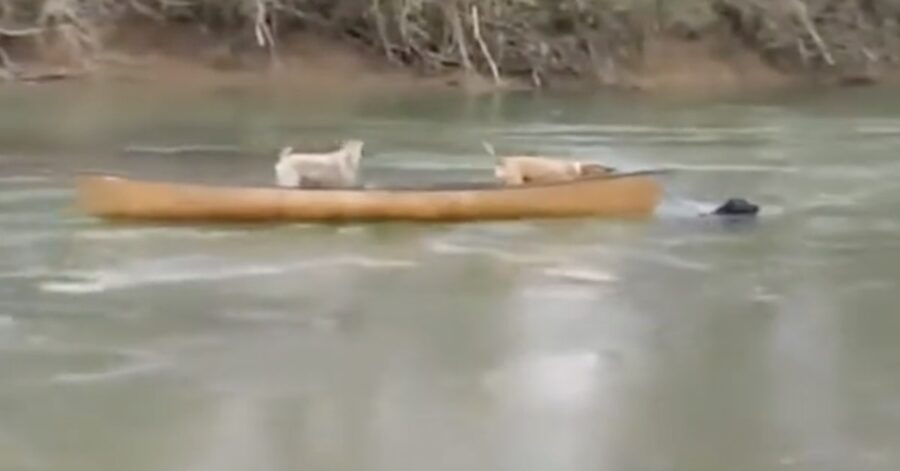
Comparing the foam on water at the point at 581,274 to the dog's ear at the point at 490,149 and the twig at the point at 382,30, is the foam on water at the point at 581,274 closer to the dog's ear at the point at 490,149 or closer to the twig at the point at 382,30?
the dog's ear at the point at 490,149

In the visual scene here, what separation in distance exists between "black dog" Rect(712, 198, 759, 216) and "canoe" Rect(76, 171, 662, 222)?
4.03ft

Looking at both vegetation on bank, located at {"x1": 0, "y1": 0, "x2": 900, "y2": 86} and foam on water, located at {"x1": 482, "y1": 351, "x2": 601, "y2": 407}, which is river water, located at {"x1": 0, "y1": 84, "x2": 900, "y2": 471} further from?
vegetation on bank, located at {"x1": 0, "y1": 0, "x2": 900, "y2": 86}

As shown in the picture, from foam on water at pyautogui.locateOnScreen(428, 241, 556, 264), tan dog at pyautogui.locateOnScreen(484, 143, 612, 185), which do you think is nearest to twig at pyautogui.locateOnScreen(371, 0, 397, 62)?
tan dog at pyautogui.locateOnScreen(484, 143, 612, 185)

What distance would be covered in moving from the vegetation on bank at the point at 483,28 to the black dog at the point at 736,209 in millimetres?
13405

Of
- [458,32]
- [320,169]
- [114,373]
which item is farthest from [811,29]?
[114,373]

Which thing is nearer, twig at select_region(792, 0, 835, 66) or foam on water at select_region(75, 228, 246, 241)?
foam on water at select_region(75, 228, 246, 241)

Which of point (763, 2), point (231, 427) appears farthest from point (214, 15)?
point (231, 427)

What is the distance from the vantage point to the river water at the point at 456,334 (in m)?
7.75

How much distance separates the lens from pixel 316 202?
12859 millimetres

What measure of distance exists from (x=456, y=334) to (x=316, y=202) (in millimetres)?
3307

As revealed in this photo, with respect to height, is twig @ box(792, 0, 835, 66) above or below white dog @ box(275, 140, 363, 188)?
below

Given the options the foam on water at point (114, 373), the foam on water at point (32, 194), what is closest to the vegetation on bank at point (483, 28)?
the foam on water at point (32, 194)

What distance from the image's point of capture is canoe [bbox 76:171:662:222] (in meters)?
12.9

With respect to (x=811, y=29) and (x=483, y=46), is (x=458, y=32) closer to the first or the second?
(x=483, y=46)
